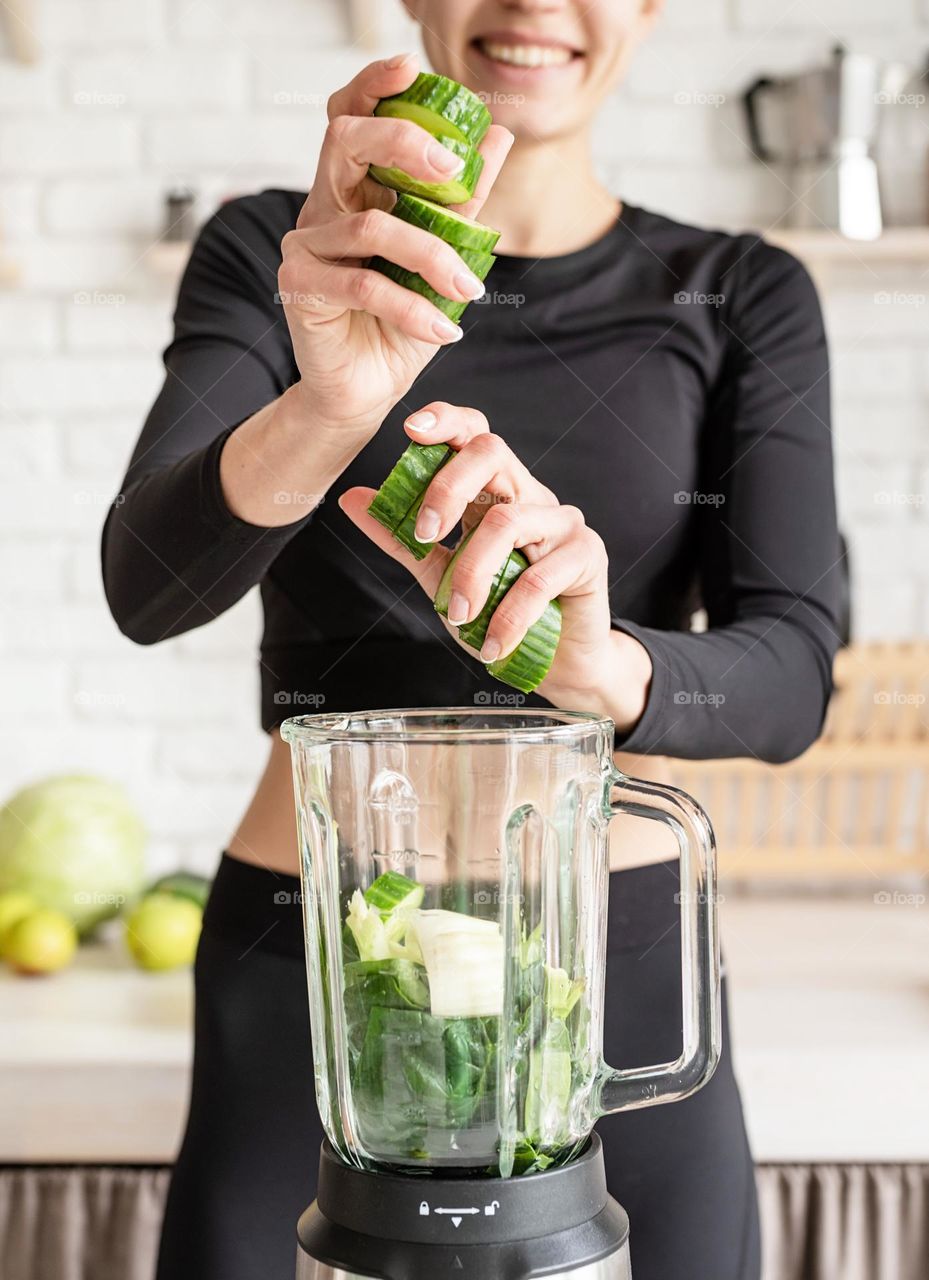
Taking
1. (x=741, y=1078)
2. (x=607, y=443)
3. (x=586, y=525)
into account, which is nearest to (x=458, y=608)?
(x=586, y=525)

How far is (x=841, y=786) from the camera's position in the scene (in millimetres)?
Answer: 1603

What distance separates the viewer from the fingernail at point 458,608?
0.49 m

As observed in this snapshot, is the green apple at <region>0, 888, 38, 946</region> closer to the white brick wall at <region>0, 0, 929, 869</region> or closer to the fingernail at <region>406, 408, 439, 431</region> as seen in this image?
the white brick wall at <region>0, 0, 929, 869</region>

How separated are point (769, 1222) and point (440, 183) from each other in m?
0.92

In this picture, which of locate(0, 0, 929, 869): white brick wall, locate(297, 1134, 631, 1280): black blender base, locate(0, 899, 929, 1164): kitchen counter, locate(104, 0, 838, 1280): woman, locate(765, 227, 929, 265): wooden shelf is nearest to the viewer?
locate(297, 1134, 631, 1280): black blender base

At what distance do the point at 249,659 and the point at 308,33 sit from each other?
0.76m

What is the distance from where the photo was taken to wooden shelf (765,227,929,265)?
1.56m

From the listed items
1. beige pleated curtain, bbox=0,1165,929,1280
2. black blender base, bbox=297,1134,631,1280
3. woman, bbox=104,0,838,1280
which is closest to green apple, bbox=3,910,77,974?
beige pleated curtain, bbox=0,1165,929,1280

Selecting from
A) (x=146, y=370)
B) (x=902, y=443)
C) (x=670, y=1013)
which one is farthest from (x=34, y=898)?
(x=902, y=443)

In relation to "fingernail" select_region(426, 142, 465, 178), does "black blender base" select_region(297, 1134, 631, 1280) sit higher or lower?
lower

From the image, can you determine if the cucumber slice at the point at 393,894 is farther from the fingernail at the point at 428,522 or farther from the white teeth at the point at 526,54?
the white teeth at the point at 526,54

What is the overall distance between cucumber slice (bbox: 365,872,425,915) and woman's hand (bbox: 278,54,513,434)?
190 mm

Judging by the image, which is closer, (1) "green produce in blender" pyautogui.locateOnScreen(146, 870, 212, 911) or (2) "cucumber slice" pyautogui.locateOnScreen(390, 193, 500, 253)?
(2) "cucumber slice" pyautogui.locateOnScreen(390, 193, 500, 253)

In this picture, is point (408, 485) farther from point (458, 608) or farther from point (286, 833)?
point (286, 833)
